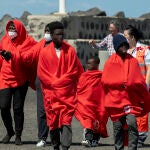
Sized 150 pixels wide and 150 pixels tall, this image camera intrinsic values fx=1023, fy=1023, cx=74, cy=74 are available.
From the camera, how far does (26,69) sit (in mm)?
13750

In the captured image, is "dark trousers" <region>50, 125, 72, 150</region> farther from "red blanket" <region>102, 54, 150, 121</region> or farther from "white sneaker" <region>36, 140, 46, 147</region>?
"white sneaker" <region>36, 140, 46, 147</region>

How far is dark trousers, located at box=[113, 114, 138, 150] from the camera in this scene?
11.3 m

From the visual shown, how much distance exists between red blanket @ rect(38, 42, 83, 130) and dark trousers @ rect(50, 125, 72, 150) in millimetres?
61

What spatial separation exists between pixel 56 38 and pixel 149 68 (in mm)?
1757

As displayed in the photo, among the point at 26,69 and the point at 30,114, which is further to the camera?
the point at 30,114

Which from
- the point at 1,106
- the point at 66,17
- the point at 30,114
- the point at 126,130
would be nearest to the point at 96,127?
the point at 1,106

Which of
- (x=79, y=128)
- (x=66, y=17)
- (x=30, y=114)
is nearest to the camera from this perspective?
(x=79, y=128)

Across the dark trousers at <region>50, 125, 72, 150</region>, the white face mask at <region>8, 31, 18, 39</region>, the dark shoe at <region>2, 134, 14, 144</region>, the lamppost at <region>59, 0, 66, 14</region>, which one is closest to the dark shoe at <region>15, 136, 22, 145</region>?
the dark shoe at <region>2, 134, 14, 144</region>

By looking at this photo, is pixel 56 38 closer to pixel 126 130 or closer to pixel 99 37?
pixel 126 130

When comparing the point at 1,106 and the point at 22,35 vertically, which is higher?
the point at 22,35

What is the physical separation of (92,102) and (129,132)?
246 cm

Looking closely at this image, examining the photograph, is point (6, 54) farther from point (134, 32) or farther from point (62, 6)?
point (62, 6)

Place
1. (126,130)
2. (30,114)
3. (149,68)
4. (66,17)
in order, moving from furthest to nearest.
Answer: (66,17)
(30,114)
(149,68)
(126,130)

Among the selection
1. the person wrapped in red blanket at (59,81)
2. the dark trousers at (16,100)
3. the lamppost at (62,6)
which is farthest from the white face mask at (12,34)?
the lamppost at (62,6)
